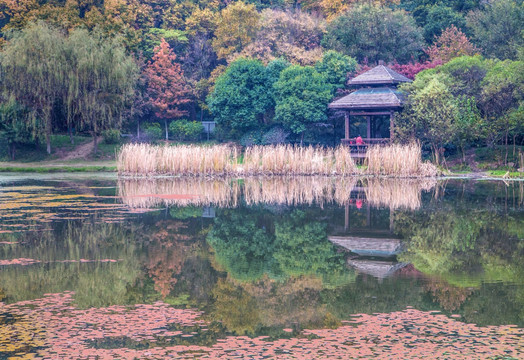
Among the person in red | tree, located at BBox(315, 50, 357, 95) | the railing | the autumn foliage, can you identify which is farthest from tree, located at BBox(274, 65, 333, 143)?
the person in red

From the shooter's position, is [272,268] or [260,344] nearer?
[260,344]

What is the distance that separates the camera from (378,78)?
103 ft

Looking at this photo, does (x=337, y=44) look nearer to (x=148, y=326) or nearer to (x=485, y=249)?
(x=485, y=249)

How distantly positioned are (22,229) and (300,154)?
14.9m

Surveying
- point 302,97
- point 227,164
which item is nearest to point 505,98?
point 302,97

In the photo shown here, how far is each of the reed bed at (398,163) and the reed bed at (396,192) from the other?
28.9 inches

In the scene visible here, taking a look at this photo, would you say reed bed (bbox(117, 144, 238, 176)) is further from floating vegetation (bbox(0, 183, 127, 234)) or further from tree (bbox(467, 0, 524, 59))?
tree (bbox(467, 0, 524, 59))

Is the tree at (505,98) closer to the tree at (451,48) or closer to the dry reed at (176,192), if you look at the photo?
the tree at (451,48)

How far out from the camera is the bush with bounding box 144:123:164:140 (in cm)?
3916

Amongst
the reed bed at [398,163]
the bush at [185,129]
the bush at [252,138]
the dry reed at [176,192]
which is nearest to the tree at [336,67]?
the bush at [252,138]

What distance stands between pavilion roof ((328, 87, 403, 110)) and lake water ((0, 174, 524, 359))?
1228 centimetres

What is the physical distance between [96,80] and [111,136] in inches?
141

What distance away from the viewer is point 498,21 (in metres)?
37.4

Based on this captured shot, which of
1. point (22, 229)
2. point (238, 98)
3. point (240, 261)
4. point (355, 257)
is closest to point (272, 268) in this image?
point (240, 261)
